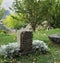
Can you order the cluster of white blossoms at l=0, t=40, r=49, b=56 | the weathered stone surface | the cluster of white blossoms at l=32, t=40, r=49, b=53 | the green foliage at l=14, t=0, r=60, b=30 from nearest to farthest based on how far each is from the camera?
the cluster of white blossoms at l=0, t=40, r=49, b=56 < the cluster of white blossoms at l=32, t=40, r=49, b=53 < the weathered stone surface < the green foliage at l=14, t=0, r=60, b=30

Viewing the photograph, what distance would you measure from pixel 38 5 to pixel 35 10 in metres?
0.43

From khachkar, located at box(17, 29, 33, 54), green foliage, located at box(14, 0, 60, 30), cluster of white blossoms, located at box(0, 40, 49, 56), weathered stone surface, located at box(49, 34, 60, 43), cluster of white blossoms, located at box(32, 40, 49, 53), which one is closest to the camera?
cluster of white blossoms, located at box(0, 40, 49, 56)

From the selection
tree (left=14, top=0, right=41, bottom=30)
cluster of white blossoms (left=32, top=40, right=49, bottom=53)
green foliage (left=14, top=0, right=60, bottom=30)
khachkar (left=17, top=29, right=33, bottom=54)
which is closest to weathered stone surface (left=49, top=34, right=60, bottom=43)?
cluster of white blossoms (left=32, top=40, right=49, bottom=53)

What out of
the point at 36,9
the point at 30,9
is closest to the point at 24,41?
the point at 36,9

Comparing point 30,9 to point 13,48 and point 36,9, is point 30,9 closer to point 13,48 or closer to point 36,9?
point 36,9

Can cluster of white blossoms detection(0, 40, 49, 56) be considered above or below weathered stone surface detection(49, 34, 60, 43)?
below

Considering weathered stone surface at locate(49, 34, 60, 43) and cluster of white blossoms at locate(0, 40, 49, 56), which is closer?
cluster of white blossoms at locate(0, 40, 49, 56)

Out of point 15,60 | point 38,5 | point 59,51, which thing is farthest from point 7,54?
point 38,5

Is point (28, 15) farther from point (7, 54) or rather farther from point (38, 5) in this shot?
point (7, 54)

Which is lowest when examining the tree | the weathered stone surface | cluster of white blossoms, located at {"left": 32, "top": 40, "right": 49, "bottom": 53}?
cluster of white blossoms, located at {"left": 32, "top": 40, "right": 49, "bottom": 53}

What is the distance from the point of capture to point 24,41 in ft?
29.1

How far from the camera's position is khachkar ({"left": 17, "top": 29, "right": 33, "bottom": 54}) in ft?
28.8

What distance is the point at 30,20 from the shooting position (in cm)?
2145

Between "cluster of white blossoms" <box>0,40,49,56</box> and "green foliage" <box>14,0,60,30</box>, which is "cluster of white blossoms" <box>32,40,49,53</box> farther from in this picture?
"green foliage" <box>14,0,60,30</box>
